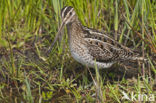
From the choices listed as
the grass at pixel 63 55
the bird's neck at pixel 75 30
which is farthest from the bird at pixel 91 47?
the grass at pixel 63 55

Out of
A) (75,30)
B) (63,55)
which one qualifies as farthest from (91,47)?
(63,55)

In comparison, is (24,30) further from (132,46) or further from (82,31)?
(132,46)

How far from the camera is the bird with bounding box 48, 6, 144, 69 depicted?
13.2ft

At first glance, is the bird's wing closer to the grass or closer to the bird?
the bird

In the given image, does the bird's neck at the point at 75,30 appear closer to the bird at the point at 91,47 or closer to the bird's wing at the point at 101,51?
the bird at the point at 91,47

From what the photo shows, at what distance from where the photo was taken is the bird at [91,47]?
4.03m

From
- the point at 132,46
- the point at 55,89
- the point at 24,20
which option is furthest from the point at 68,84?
the point at 24,20

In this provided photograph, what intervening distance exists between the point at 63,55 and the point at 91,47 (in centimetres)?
62

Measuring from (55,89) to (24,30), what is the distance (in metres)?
1.37

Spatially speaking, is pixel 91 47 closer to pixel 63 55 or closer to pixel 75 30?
pixel 75 30

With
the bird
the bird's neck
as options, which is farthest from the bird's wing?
the bird's neck

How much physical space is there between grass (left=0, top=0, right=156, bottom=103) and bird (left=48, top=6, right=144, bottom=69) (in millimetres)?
202

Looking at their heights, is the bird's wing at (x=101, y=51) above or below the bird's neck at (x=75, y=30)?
below

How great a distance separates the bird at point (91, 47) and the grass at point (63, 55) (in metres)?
0.20
